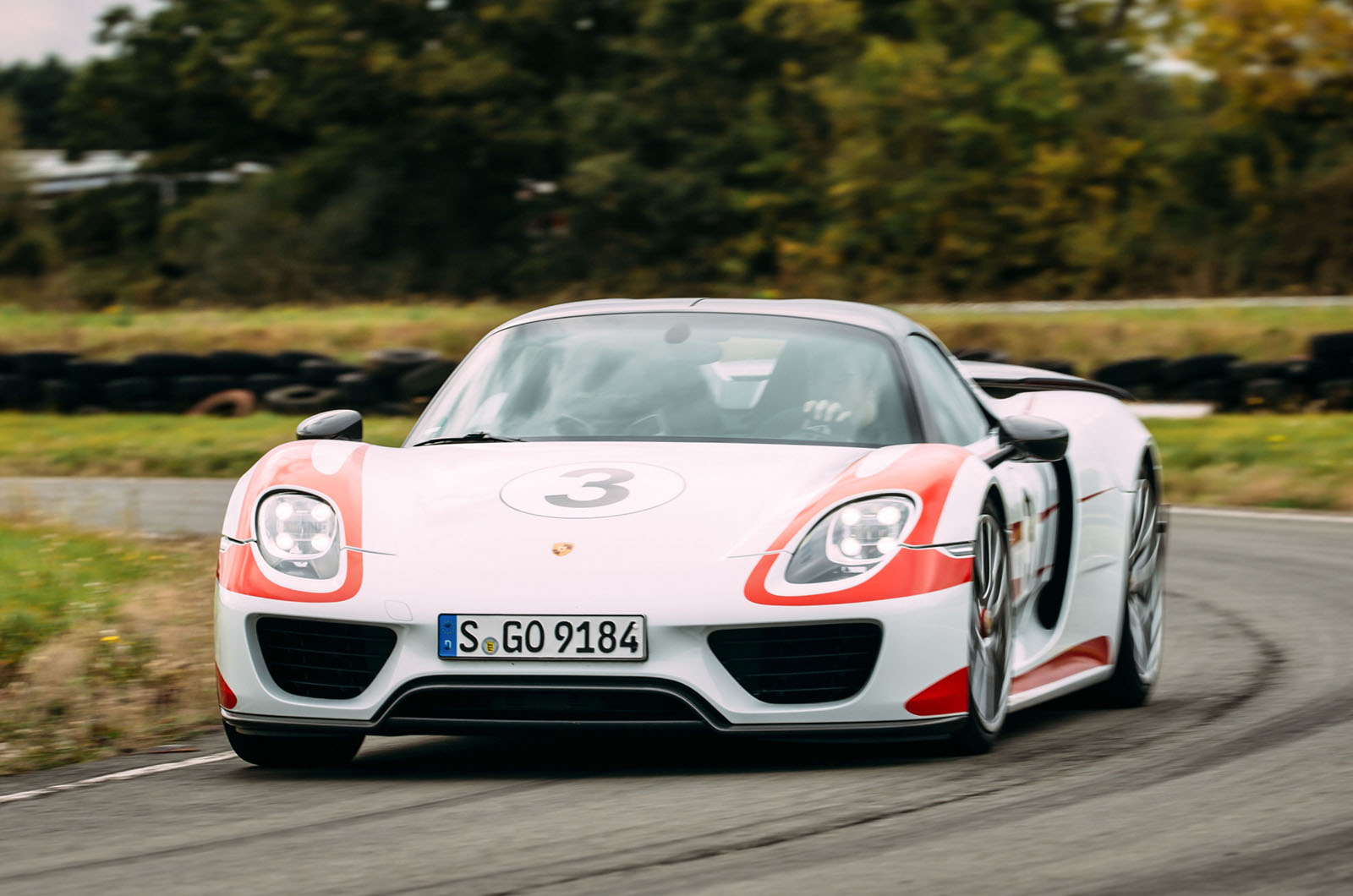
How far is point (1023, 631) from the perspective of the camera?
18.4ft

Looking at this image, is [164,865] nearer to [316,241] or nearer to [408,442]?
[408,442]

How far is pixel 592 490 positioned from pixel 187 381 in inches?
650

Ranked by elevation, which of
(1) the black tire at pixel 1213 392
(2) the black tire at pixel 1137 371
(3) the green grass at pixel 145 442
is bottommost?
(1) the black tire at pixel 1213 392

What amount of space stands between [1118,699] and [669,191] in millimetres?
38369

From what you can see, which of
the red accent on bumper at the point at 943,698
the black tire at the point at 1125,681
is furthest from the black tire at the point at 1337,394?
the red accent on bumper at the point at 943,698

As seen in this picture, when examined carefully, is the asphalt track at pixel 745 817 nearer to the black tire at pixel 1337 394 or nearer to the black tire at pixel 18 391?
the black tire at pixel 1337 394

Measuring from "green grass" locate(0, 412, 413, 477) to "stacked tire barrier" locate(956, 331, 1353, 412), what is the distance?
21.6 feet

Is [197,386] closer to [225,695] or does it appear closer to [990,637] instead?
[225,695]

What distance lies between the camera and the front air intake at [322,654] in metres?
4.71

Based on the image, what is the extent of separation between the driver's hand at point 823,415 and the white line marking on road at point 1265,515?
778 cm

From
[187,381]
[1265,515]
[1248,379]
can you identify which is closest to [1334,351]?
[1248,379]

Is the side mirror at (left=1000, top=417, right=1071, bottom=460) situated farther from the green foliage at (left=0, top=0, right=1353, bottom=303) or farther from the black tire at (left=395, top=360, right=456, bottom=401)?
the green foliage at (left=0, top=0, right=1353, bottom=303)

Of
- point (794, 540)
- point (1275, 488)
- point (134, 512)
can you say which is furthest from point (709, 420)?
point (1275, 488)

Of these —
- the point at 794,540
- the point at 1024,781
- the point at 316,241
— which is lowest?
the point at 316,241
